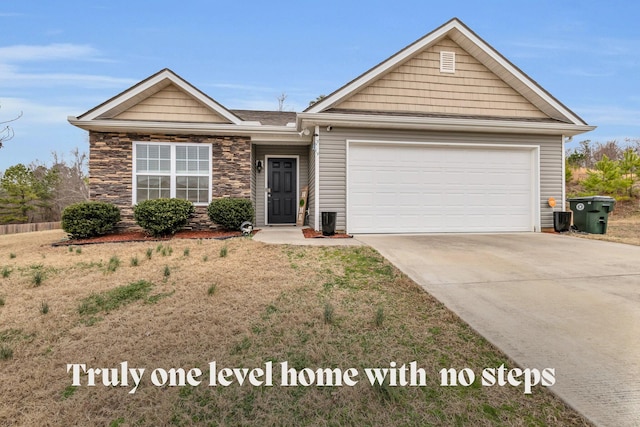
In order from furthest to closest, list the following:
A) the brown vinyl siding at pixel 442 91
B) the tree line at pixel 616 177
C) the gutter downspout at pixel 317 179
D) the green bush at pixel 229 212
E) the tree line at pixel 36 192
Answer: the tree line at pixel 36 192 < the tree line at pixel 616 177 < the brown vinyl siding at pixel 442 91 < the green bush at pixel 229 212 < the gutter downspout at pixel 317 179

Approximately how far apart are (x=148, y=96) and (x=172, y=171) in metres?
2.19

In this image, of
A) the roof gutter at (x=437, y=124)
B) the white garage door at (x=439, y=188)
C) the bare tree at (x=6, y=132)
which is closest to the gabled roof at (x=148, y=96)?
the bare tree at (x=6, y=132)

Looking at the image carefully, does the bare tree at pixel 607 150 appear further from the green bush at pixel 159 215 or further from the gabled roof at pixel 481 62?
the green bush at pixel 159 215

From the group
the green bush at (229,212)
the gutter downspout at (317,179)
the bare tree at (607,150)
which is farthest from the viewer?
the bare tree at (607,150)

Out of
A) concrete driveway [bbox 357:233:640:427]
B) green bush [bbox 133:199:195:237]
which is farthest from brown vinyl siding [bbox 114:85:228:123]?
concrete driveway [bbox 357:233:640:427]

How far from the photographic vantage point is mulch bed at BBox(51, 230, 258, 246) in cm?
733

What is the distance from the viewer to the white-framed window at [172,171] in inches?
344

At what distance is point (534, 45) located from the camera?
48.3 ft

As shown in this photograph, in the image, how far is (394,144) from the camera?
8.12 meters

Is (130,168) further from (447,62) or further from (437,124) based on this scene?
(447,62)

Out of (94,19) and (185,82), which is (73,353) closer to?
(185,82)

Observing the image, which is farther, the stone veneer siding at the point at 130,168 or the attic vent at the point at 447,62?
the attic vent at the point at 447,62

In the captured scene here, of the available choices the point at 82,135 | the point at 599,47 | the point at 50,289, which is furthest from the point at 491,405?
the point at 82,135

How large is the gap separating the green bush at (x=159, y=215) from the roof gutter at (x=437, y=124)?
3815 mm
